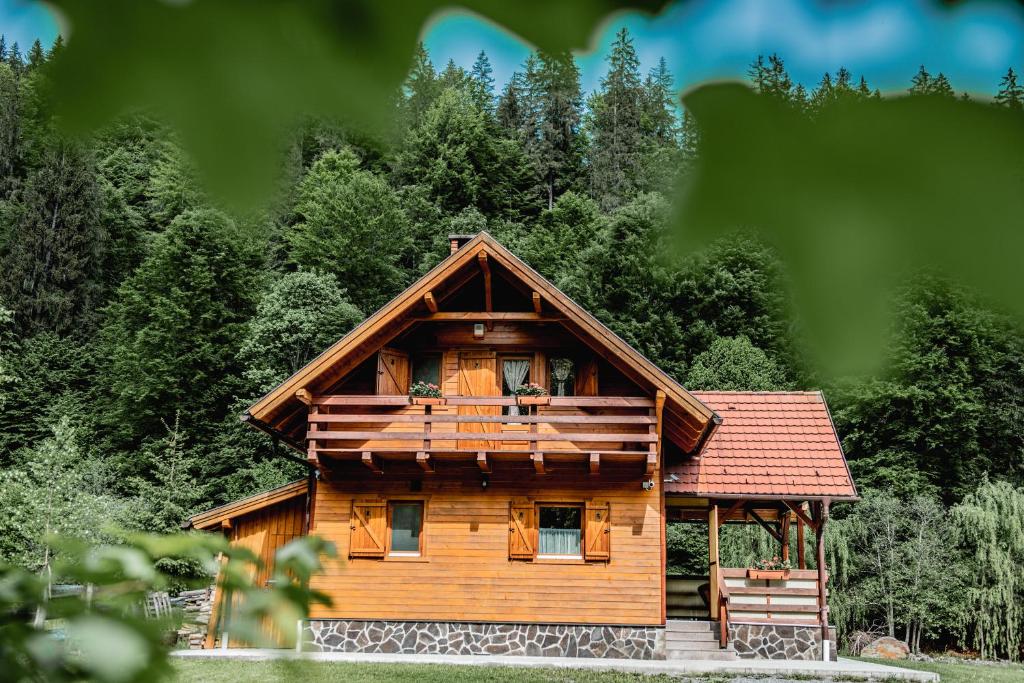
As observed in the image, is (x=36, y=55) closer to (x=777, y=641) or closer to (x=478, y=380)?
(x=478, y=380)

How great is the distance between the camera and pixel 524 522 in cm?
1516

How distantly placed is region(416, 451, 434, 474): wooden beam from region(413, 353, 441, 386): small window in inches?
57.7

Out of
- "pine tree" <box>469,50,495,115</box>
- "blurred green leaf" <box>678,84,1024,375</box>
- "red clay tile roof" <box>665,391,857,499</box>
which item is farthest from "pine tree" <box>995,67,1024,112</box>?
"red clay tile roof" <box>665,391,857,499</box>

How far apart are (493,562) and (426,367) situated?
3300mm

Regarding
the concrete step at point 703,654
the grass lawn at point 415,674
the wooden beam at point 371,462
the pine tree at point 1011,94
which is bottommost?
the grass lawn at point 415,674

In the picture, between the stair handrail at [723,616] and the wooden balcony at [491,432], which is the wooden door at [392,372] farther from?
the stair handrail at [723,616]

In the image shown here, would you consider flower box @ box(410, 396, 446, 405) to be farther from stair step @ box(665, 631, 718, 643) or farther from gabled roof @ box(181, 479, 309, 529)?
stair step @ box(665, 631, 718, 643)

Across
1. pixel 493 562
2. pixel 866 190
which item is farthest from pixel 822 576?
pixel 866 190

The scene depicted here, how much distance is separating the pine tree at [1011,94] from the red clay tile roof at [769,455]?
1438cm

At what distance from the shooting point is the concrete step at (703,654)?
14391mm

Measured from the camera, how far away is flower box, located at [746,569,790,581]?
14969mm

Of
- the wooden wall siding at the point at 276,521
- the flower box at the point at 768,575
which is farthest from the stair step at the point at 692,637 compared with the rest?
the wooden wall siding at the point at 276,521

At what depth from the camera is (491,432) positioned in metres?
14.9

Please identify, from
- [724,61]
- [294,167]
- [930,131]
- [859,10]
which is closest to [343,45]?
[294,167]
